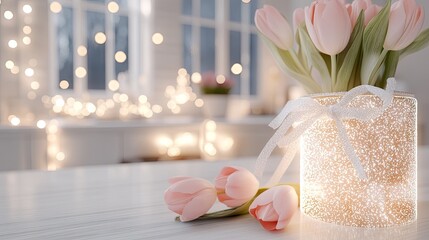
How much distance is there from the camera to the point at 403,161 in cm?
42

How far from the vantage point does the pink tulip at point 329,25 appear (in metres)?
0.39

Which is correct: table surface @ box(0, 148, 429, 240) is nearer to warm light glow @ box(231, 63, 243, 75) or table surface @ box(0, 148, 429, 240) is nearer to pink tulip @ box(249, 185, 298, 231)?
pink tulip @ box(249, 185, 298, 231)

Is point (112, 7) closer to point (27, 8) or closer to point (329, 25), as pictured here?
point (27, 8)

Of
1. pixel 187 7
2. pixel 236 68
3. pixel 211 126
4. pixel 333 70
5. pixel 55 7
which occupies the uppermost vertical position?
pixel 187 7

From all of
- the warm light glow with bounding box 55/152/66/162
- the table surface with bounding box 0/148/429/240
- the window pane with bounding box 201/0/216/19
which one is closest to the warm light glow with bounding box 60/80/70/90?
the warm light glow with bounding box 55/152/66/162

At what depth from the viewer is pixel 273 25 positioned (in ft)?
1.44

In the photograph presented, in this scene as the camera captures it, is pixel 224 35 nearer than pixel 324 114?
No

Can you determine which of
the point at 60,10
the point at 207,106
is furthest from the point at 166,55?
the point at 60,10

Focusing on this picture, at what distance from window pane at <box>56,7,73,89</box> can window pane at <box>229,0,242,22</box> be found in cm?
139

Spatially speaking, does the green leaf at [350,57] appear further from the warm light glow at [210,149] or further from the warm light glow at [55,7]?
the warm light glow at [55,7]

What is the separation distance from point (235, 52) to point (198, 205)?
339 centimetres

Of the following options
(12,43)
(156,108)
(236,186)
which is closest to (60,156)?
(12,43)

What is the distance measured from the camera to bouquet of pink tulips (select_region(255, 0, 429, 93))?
398 millimetres

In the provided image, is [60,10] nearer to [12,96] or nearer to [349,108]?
[12,96]
